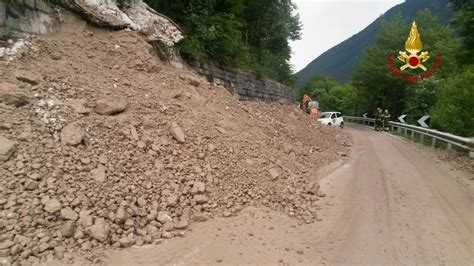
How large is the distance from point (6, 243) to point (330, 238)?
443 cm

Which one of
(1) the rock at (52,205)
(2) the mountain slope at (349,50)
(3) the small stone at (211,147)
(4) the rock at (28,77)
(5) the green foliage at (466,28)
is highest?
(2) the mountain slope at (349,50)

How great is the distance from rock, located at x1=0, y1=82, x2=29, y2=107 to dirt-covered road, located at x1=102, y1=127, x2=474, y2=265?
9.48ft

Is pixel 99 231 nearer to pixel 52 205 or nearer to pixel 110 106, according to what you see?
pixel 52 205

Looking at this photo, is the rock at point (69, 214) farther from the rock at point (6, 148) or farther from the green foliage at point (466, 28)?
the green foliage at point (466, 28)

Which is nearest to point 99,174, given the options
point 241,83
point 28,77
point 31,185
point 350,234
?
point 31,185

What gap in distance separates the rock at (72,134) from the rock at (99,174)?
1.88ft

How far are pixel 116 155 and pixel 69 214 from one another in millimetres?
1379

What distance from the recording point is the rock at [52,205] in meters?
4.78

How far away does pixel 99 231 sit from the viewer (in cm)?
488

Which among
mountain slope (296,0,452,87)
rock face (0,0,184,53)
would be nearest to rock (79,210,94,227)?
rock face (0,0,184,53)

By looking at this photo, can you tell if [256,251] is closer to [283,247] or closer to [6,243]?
[283,247]

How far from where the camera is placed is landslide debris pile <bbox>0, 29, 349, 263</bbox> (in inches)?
190

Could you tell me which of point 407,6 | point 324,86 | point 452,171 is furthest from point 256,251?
point 407,6

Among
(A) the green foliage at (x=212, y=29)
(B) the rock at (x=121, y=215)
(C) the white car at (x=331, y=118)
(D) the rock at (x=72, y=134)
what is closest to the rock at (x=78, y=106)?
(D) the rock at (x=72, y=134)
